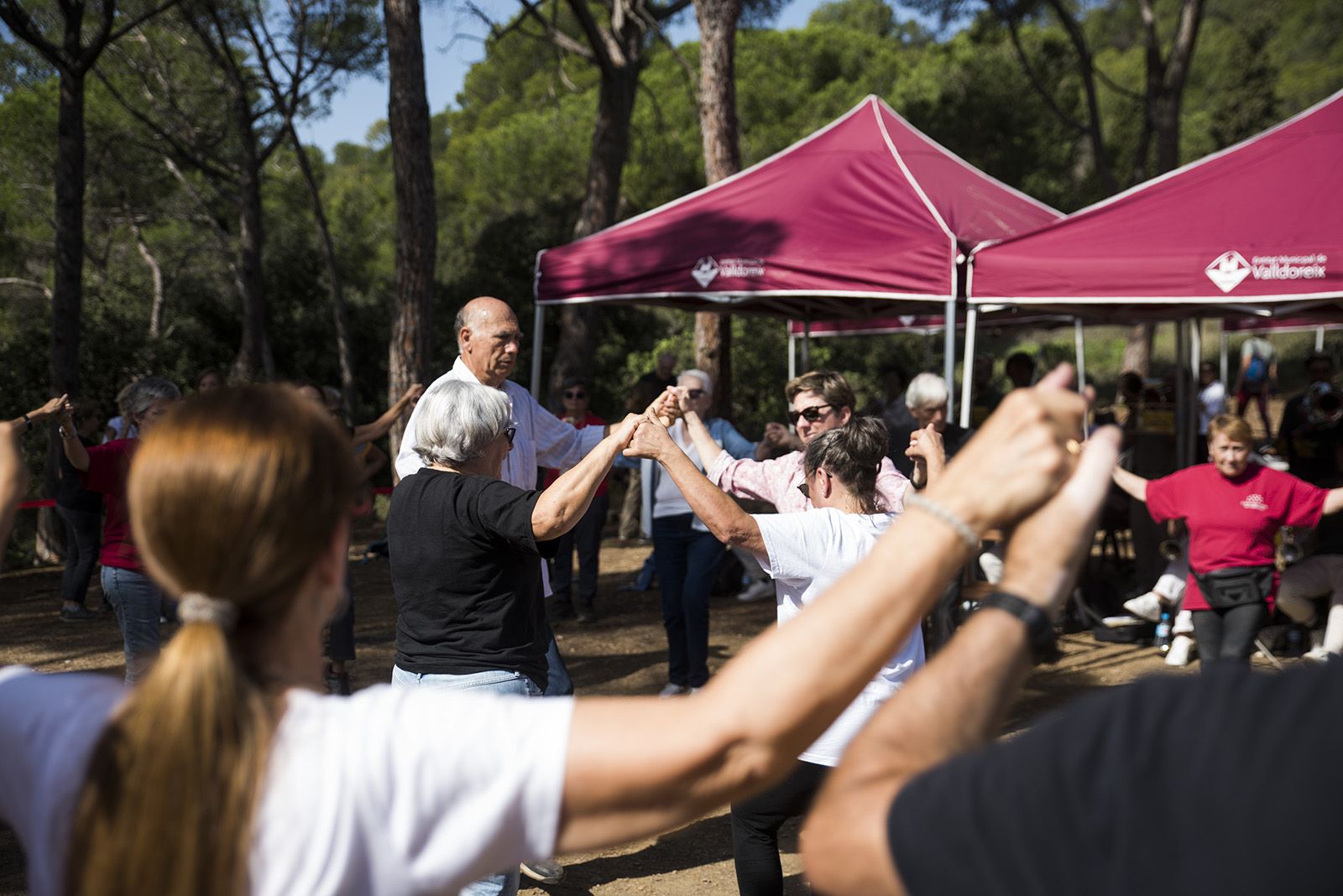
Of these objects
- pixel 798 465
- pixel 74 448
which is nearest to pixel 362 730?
pixel 798 465

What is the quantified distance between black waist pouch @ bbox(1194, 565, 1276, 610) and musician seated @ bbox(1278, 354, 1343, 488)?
9.23 ft

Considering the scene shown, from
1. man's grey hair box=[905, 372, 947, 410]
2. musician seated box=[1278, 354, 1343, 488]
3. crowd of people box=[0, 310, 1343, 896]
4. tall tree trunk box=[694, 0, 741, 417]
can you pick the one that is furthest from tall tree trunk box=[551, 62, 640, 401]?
crowd of people box=[0, 310, 1343, 896]

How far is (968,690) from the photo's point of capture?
42.6 inches

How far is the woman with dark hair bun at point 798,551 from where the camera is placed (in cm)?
297

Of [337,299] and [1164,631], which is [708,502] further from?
[337,299]

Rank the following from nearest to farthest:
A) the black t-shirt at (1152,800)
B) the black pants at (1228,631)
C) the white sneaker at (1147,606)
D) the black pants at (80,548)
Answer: the black t-shirt at (1152,800)
the black pants at (1228,631)
the white sneaker at (1147,606)
the black pants at (80,548)

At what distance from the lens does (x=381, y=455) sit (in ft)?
23.4

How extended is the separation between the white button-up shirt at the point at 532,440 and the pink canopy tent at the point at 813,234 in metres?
2.84

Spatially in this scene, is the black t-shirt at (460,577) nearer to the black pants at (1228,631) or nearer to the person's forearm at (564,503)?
the person's forearm at (564,503)

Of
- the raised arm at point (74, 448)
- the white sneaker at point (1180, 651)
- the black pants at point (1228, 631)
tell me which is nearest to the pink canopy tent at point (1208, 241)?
the black pants at point (1228, 631)

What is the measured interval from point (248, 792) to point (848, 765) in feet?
1.87

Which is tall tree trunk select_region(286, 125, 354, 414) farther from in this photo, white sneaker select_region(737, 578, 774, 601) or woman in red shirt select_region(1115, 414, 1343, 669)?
woman in red shirt select_region(1115, 414, 1343, 669)

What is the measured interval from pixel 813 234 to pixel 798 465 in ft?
11.7

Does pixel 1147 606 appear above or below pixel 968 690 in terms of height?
below
